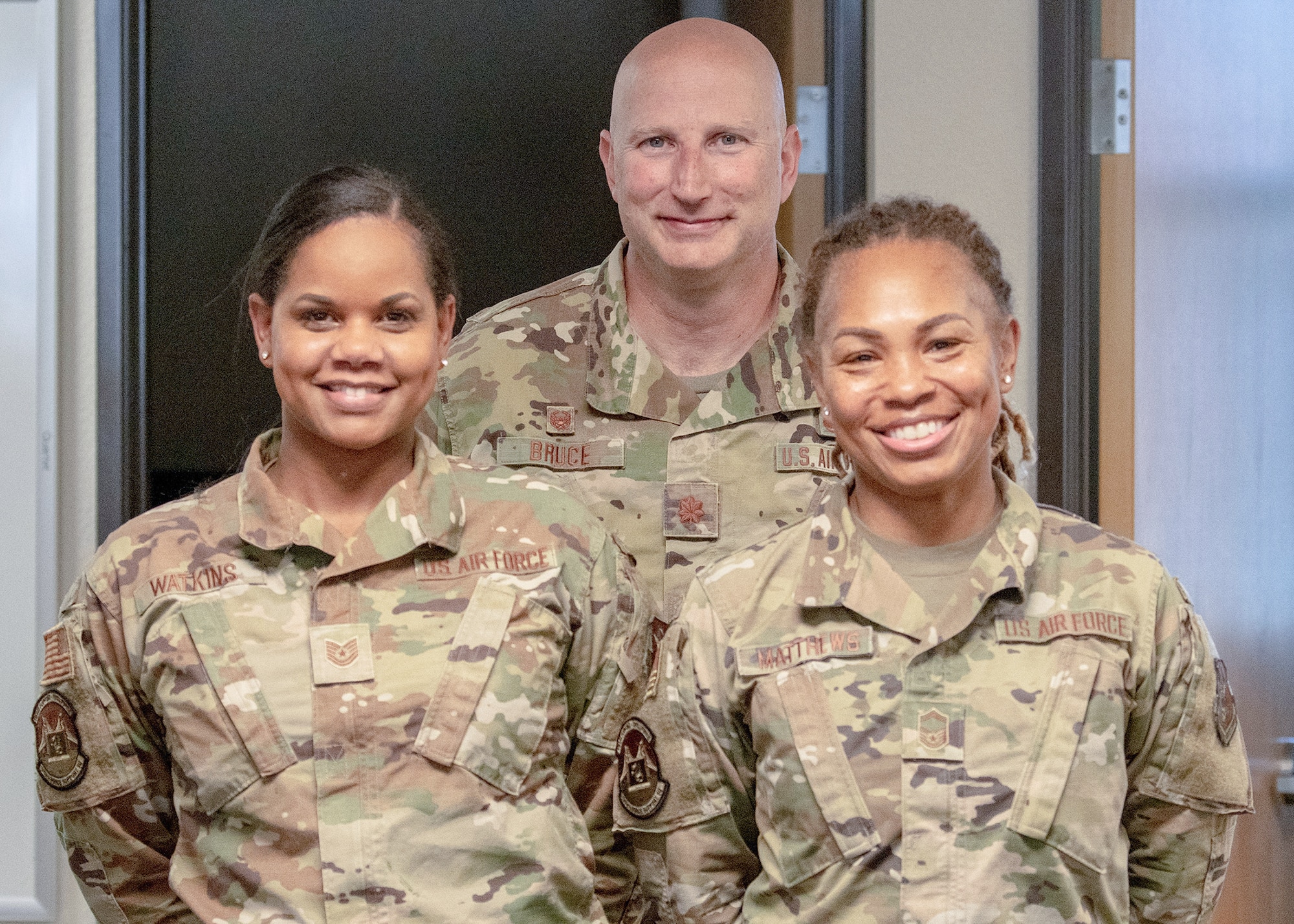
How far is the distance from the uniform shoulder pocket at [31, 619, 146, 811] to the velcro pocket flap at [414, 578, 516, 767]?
0.32 metres

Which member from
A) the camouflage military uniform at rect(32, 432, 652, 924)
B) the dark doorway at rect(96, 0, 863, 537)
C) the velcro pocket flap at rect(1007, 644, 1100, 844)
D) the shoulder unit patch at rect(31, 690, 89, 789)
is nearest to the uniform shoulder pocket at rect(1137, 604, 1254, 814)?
the velcro pocket flap at rect(1007, 644, 1100, 844)

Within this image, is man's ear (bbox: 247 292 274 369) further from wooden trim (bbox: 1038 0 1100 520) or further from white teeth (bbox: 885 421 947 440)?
wooden trim (bbox: 1038 0 1100 520)

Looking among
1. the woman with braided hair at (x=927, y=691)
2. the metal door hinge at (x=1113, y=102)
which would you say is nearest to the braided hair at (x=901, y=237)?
the woman with braided hair at (x=927, y=691)

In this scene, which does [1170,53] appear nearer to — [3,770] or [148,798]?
[148,798]

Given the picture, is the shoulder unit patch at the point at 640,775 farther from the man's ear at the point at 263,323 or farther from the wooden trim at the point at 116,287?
the wooden trim at the point at 116,287

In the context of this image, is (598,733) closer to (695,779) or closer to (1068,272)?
(695,779)

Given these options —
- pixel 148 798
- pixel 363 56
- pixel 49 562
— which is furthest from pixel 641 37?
pixel 148 798

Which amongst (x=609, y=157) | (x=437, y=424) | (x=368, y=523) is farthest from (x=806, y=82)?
(x=368, y=523)

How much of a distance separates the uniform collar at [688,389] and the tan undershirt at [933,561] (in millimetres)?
530

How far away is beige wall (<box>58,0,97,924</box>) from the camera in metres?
2.46

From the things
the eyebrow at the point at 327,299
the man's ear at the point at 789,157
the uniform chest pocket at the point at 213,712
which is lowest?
the uniform chest pocket at the point at 213,712

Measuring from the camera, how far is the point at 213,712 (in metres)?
1.44

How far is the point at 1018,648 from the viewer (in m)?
1.40

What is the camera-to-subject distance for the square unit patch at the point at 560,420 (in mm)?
2002
